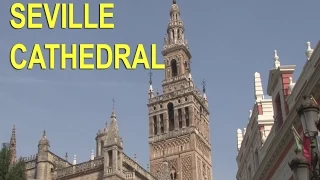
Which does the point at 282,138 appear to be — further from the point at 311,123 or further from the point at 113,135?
the point at 113,135

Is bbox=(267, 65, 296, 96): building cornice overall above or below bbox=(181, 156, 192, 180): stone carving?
below

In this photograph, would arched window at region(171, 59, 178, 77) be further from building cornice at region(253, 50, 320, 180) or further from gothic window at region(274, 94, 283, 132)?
gothic window at region(274, 94, 283, 132)

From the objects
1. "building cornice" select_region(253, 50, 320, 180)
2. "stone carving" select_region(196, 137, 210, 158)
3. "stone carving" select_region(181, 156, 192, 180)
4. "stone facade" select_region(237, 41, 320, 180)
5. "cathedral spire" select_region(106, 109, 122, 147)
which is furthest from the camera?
"stone carving" select_region(196, 137, 210, 158)

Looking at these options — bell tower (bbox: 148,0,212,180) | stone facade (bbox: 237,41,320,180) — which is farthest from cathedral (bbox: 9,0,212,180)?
stone facade (bbox: 237,41,320,180)

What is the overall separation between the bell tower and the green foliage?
32214 millimetres

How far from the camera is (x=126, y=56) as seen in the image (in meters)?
19.0

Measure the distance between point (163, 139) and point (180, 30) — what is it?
13.2m

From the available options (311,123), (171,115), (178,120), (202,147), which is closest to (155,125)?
(171,115)

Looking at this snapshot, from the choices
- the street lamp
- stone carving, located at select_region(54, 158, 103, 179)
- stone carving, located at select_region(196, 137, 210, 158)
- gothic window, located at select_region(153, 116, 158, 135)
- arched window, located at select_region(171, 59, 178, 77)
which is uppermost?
arched window, located at select_region(171, 59, 178, 77)

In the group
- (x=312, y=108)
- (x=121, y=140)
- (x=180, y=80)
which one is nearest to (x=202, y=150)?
(x=180, y=80)

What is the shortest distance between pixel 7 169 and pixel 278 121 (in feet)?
35.0

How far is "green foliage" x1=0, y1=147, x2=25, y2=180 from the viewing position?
809 inches

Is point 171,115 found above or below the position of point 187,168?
above

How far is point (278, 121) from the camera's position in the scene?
20891 millimetres
